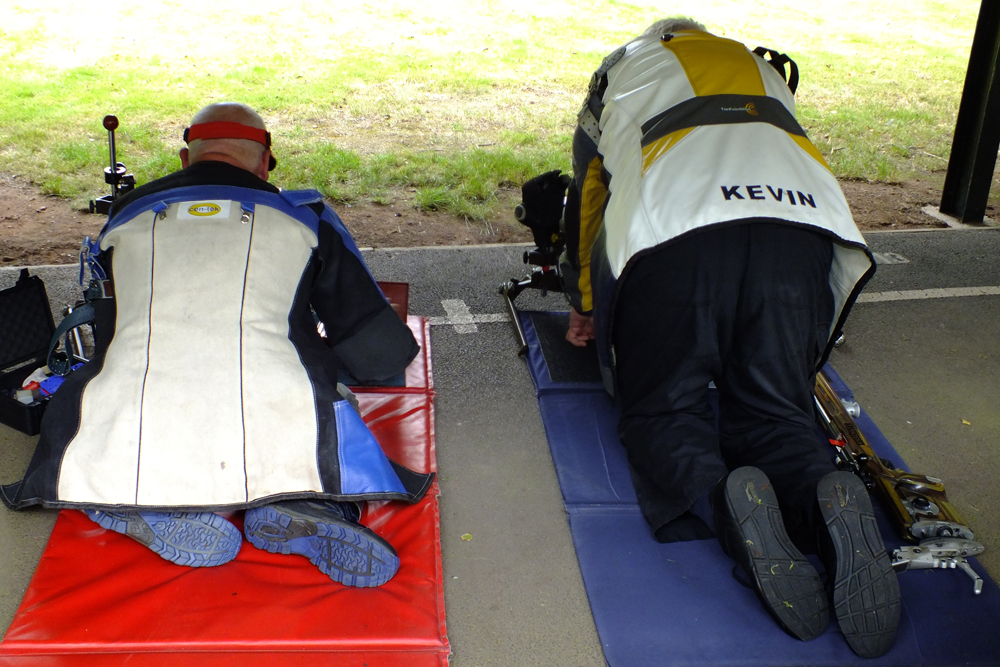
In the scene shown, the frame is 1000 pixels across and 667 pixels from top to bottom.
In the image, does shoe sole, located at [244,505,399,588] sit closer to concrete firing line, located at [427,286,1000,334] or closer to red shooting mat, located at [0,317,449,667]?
red shooting mat, located at [0,317,449,667]

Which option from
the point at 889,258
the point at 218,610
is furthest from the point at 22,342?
the point at 889,258

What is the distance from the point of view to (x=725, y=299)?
7.41 feet

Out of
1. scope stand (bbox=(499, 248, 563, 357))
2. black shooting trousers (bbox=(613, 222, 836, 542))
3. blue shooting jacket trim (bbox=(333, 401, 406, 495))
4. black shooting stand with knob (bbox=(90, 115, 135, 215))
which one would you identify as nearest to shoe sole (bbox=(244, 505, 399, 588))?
blue shooting jacket trim (bbox=(333, 401, 406, 495))

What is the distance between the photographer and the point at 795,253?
2240mm

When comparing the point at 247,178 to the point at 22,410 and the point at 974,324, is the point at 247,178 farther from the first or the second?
the point at 974,324

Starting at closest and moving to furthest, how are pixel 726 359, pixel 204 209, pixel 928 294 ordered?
pixel 204 209 < pixel 726 359 < pixel 928 294

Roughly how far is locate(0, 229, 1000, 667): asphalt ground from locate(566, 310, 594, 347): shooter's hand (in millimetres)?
259

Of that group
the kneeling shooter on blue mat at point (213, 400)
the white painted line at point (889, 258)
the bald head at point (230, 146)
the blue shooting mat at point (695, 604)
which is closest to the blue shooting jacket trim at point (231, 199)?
the kneeling shooter on blue mat at point (213, 400)

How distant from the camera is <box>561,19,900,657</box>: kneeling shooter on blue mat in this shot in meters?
2.16

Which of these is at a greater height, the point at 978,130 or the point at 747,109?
the point at 747,109

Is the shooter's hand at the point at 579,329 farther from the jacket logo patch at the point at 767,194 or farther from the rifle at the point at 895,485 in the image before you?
the jacket logo patch at the point at 767,194

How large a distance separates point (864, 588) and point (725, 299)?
83 centimetres

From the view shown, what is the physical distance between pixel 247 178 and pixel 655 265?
124cm

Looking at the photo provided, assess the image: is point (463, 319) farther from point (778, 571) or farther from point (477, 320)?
point (778, 571)
